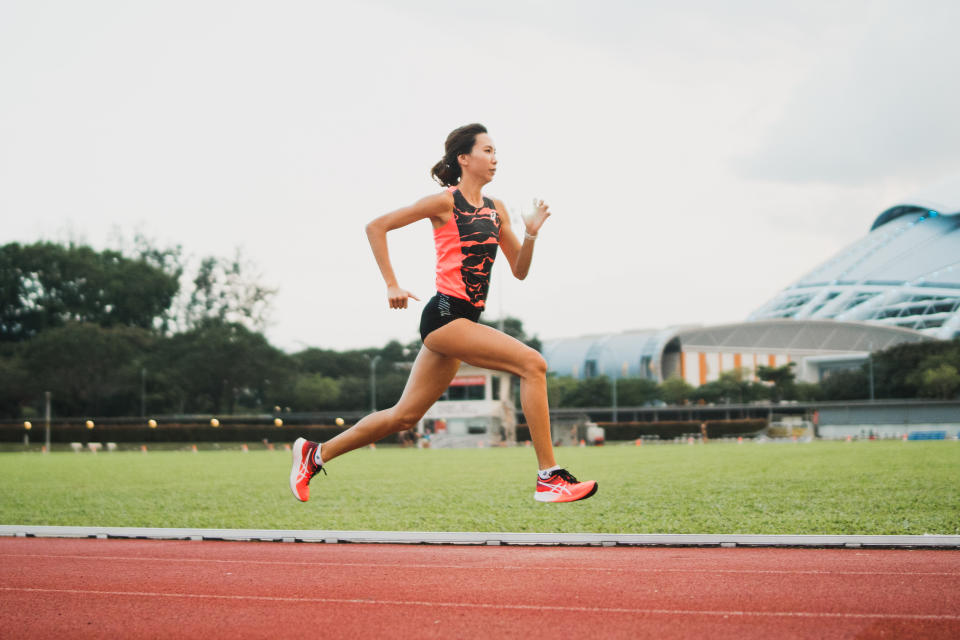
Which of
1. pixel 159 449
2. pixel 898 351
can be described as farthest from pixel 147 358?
pixel 898 351

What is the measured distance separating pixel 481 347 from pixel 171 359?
7565 centimetres

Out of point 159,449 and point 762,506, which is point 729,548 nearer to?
point 762,506

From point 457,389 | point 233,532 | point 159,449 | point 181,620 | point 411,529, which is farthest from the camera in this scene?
point 457,389

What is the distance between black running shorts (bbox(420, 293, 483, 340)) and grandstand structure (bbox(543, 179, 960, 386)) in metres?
94.0

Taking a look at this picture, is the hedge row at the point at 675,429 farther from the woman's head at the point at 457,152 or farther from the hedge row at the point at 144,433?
the woman's head at the point at 457,152

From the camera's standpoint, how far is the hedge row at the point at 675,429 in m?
66.5

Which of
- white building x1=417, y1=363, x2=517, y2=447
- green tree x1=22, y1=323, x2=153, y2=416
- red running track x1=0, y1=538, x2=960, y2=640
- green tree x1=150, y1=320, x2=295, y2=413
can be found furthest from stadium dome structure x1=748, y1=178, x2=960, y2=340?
red running track x1=0, y1=538, x2=960, y2=640

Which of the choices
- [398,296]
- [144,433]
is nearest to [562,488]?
[398,296]

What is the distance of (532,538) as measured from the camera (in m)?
8.10

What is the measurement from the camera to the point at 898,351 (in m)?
74.8

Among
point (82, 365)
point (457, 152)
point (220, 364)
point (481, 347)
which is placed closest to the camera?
point (481, 347)

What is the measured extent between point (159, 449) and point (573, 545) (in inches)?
2262

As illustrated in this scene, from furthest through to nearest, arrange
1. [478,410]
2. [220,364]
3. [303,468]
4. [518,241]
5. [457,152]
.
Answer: [220,364] → [478,410] → [303,468] → [518,241] → [457,152]

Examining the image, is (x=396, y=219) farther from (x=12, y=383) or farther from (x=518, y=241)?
(x=12, y=383)
